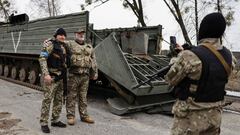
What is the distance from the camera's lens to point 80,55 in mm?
6977

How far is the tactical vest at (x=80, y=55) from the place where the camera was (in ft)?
22.8

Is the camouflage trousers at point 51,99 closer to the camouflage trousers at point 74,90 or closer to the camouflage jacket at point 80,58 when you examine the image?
the camouflage trousers at point 74,90

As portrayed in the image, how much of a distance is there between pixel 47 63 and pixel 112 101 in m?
2.65

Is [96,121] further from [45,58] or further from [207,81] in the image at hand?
[207,81]

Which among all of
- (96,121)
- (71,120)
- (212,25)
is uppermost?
(212,25)

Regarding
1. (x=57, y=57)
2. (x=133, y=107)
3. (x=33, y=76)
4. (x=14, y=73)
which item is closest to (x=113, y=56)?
(x=133, y=107)

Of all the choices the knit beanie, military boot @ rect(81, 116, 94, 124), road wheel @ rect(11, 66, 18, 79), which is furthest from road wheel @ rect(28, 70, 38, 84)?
the knit beanie

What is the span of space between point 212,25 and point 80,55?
13.1ft

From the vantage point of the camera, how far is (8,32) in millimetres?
14031

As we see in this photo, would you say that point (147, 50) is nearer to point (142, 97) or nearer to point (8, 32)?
point (142, 97)

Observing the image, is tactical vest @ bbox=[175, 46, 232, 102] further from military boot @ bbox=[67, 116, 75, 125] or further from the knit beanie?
military boot @ bbox=[67, 116, 75, 125]

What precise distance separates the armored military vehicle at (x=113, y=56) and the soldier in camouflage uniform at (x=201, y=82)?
4300 millimetres

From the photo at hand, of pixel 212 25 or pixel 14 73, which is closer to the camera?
pixel 212 25

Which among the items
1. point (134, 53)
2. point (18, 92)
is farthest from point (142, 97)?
point (18, 92)
